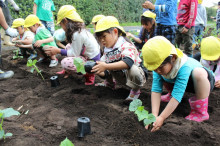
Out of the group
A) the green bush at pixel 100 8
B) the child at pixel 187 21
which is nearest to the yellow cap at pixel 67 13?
the child at pixel 187 21

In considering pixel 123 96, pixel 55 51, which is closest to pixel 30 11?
pixel 55 51

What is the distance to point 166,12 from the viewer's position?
3502mm

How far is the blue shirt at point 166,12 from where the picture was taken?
342 cm

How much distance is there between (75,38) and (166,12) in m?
1.77

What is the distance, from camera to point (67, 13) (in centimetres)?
262

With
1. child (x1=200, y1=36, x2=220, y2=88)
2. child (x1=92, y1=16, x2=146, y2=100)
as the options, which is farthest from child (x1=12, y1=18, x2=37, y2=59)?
child (x1=200, y1=36, x2=220, y2=88)

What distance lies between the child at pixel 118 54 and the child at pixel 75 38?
0.51m

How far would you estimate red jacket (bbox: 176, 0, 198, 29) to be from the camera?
3.46 metres

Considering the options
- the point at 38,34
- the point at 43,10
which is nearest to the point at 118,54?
the point at 38,34

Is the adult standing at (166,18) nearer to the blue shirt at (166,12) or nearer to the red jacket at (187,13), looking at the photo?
the blue shirt at (166,12)

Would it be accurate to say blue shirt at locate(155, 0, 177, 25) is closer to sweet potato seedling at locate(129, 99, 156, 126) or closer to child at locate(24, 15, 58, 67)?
child at locate(24, 15, 58, 67)

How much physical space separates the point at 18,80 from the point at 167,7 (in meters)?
2.73

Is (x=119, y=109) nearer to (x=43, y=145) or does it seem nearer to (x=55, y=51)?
(x=43, y=145)

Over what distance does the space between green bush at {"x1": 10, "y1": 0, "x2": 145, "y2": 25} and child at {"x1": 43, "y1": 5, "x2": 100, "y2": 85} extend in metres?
5.63
